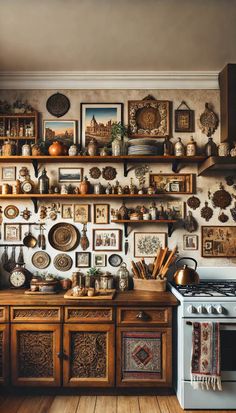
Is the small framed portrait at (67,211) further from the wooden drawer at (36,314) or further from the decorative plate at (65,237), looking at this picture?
the wooden drawer at (36,314)

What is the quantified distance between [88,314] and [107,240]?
842 mm

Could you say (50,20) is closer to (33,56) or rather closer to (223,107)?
(33,56)

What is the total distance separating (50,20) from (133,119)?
4.34 ft

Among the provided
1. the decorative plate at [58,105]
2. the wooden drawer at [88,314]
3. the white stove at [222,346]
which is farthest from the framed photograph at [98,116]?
the white stove at [222,346]

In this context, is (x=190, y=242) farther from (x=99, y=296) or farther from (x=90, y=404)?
(x=90, y=404)

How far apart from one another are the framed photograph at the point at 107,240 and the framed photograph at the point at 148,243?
0.60 feet

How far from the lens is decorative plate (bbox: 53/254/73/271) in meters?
3.77

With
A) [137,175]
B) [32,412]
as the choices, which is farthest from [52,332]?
[137,175]

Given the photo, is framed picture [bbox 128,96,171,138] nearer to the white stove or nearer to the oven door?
the white stove

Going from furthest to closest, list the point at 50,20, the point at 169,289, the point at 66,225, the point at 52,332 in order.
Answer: the point at 66,225 < the point at 169,289 < the point at 52,332 < the point at 50,20

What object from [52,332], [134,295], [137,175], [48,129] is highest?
[48,129]

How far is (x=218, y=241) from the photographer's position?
12.3 ft

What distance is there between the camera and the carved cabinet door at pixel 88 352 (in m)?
3.15

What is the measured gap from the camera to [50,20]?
9.05 feet
